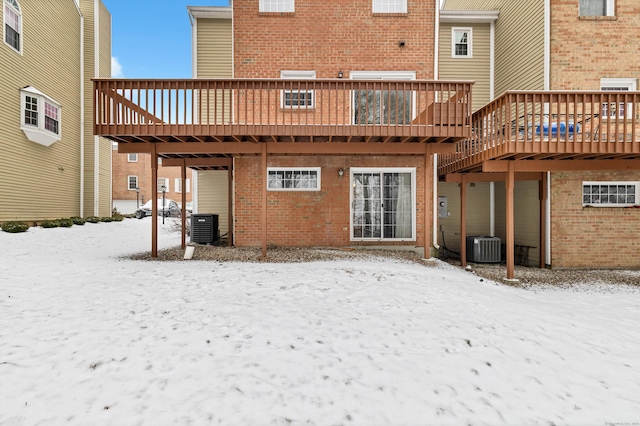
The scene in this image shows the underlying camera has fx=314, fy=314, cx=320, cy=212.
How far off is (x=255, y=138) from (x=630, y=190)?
1043 cm

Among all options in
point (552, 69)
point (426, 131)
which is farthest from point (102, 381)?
point (552, 69)

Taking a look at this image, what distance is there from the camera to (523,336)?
12.3 feet

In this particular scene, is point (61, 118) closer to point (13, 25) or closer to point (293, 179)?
point (13, 25)

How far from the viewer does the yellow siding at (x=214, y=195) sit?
11.9 meters

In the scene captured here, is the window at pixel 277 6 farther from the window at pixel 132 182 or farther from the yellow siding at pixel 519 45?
the window at pixel 132 182

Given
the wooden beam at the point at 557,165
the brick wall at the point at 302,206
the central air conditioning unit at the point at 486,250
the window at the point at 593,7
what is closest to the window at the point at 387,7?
the brick wall at the point at 302,206

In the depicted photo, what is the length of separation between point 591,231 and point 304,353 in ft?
31.2

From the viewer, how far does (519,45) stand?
10.2m

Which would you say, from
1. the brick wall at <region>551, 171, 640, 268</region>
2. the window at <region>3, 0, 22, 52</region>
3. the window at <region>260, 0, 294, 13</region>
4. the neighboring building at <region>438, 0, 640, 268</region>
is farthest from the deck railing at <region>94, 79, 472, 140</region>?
the window at <region>3, 0, 22, 52</region>

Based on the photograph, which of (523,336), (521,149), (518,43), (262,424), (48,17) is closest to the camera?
(262,424)

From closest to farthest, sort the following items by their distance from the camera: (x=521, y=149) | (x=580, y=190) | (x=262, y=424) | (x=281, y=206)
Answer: (x=262, y=424), (x=521, y=149), (x=580, y=190), (x=281, y=206)

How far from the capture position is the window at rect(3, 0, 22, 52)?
10984 mm

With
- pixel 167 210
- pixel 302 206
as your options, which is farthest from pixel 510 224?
pixel 167 210

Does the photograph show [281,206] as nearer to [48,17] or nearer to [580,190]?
[580,190]
